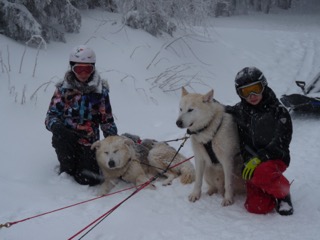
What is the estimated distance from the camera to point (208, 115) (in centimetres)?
349

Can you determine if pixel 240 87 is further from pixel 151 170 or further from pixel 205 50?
pixel 205 50

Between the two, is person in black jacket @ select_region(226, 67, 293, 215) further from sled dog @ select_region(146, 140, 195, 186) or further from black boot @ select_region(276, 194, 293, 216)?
sled dog @ select_region(146, 140, 195, 186)

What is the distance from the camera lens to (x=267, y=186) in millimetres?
3135

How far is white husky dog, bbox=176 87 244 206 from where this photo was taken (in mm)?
3449

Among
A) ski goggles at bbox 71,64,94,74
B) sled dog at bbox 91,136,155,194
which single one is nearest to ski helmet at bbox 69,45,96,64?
ski goggles at bbox 71,64,94,74

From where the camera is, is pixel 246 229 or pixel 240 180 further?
pixel 240 180

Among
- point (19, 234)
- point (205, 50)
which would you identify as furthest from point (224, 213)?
point (205, 50)

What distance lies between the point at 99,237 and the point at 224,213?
1.20 metres

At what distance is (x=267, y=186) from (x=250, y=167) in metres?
0.22

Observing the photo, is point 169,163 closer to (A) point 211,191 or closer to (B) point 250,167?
(A) point 211,191

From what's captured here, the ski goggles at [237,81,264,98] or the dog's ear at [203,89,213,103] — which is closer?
the ski goggles at [237,81,264,98]

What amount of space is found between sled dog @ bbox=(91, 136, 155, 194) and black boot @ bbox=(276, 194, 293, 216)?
1425mm

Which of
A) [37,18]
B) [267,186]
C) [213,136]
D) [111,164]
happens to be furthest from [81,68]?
[37,18]

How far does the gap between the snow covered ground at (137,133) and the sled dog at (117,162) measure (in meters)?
0.15
